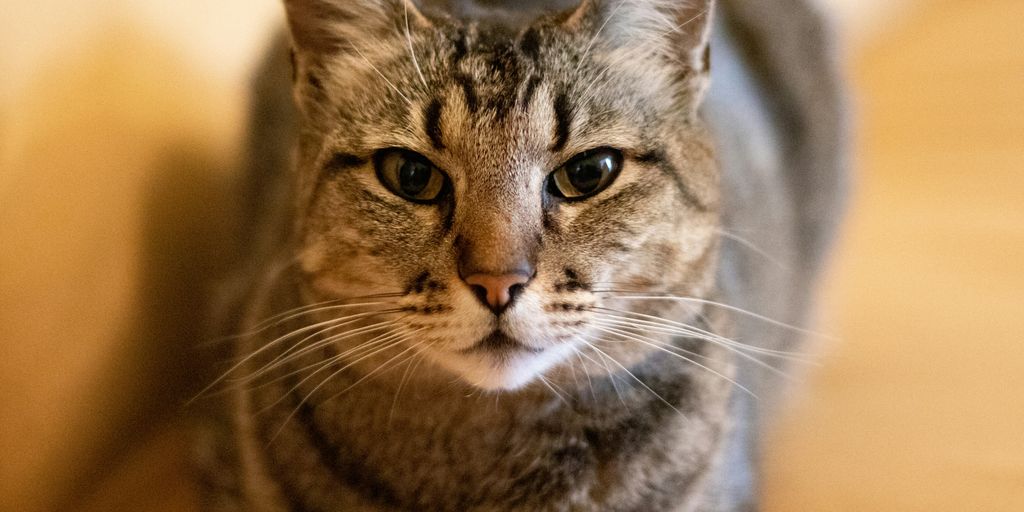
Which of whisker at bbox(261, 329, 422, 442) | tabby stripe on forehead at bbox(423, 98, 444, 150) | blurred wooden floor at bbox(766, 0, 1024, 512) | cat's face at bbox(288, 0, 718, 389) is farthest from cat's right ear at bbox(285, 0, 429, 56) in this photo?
blurred wooden floor at bbox(766, 0, 1024, 512)

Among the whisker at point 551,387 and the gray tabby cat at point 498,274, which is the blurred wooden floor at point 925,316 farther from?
the whisker at point 551,387

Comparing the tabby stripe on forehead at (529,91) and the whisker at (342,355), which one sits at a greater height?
the tabby stripe on forehead at (529,91)

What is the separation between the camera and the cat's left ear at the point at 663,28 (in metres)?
0.90

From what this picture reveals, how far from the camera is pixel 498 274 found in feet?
2.53

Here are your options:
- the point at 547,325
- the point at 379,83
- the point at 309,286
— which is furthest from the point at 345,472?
the point at 379,83

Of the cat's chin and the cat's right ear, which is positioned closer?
the cat's chin

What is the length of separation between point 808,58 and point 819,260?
36cm

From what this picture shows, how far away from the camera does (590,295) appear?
83cm

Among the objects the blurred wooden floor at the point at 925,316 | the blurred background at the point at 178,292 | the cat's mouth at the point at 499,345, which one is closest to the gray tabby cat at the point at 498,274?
the cat's mouth at the point at 499,345

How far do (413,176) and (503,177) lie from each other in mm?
109

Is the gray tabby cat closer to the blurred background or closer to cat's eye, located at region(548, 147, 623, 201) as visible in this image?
cat's eye, located at region(548, 147, 623, 201)

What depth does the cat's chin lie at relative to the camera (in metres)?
0.81

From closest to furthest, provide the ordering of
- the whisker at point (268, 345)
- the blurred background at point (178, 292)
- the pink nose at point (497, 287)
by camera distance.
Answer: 1. the pink nose at point (497, 287)
2. the whisker at point (268, 345)
3. the blurred background at point (178, 292)

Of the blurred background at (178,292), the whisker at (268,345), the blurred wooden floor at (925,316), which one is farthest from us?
the blurred wooden floor at (925,316)
